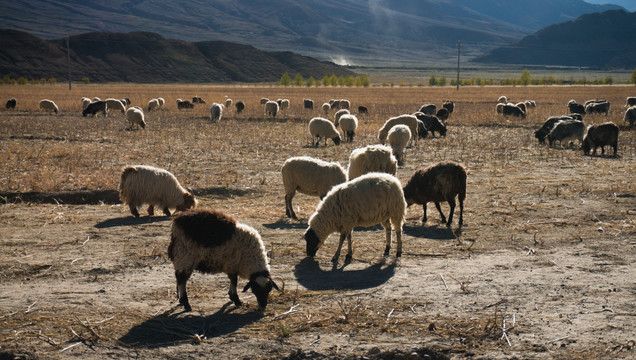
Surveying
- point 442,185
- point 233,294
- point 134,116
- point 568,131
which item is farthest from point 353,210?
point 134,116

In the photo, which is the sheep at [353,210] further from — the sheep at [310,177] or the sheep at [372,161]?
the sheep at [372,161]

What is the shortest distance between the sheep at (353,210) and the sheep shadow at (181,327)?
2289 millimetres

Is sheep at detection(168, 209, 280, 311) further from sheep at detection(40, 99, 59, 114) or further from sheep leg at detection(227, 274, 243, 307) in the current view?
sheep at detection(40, 99, 59, 114)

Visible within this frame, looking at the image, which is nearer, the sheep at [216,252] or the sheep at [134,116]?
the sheep at [216,252]

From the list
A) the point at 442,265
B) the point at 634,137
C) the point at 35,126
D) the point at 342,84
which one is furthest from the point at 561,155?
the point at 342,84

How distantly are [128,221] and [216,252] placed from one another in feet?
16.0

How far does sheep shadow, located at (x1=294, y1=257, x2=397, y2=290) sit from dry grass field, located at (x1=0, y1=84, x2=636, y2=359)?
0.03 metres

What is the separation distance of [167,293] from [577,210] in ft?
27.2

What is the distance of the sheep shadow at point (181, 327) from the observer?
630cm

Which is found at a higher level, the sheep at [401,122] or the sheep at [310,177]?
the sheep at [401,122]

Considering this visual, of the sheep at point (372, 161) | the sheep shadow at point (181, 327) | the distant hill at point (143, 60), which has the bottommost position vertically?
the sheep shadow at point (181, 327)

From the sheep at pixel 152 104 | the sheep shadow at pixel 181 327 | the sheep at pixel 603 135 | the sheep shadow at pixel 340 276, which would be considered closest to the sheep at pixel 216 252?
the sheep shadow at pixel 181 327

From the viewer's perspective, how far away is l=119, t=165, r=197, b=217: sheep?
11602 mm

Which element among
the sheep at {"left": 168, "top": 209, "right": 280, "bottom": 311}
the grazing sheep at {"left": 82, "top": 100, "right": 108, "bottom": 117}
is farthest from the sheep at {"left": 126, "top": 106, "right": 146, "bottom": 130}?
the sheep at {"left": 168, "top": 209, "right": 280, "bottom": 311}
